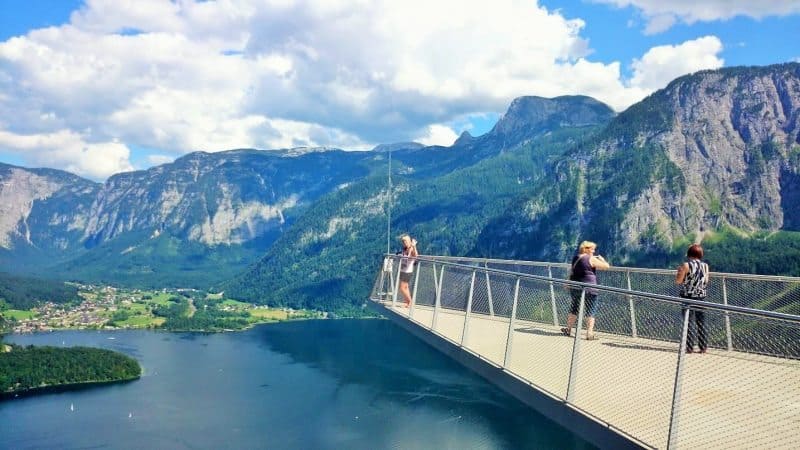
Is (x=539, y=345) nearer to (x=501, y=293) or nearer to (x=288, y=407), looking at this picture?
(x=501, y=293)

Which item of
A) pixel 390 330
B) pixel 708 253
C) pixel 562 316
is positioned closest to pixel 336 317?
pixel 390 330

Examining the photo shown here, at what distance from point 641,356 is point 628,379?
1419 millimetres

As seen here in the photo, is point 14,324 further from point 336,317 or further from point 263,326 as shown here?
point 336,317

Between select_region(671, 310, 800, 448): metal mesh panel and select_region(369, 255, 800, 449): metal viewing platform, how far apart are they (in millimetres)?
16

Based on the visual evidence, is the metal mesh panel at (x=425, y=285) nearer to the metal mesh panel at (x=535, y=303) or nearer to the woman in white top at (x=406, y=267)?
the woman in white top at (x=406, y=267)

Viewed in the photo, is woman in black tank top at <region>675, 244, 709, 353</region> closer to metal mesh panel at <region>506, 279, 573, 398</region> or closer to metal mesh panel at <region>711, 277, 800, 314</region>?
metal mesh panel at <region>506, 279, 573, 398</region>

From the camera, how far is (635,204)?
180 metres

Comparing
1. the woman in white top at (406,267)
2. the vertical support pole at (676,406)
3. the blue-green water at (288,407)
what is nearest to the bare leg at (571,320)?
the vertical support pole at (676,406)

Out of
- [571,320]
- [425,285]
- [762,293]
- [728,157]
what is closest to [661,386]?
[571,320]

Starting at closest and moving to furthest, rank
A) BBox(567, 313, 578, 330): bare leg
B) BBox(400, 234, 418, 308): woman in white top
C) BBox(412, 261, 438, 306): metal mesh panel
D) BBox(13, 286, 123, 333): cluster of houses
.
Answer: BBox(567, 313, 578, 330): bare leg < BBox(412, 261, 438, 306): metal mesh panel < BBox(400, 234, 418, 308): woman in white top < BBox(13, 286, 123, 333): cluster of houses

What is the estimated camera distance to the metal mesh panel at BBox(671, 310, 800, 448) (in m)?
6.01

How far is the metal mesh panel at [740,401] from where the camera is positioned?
19.7 ft

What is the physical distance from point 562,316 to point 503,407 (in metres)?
58.0

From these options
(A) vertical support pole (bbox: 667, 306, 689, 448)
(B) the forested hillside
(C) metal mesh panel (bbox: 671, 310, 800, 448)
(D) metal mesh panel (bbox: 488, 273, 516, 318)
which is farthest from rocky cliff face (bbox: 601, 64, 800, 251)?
(A) vertical support pole (bbox: 667, 306, 689, 448)
